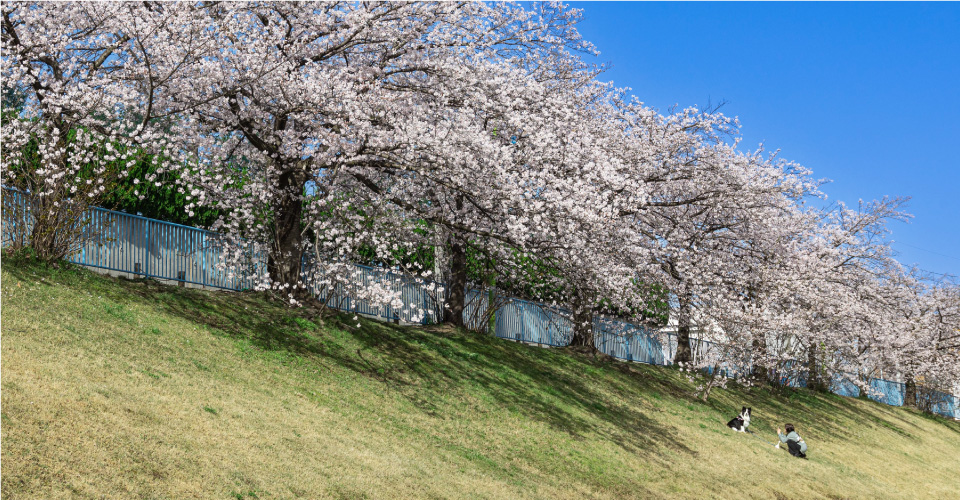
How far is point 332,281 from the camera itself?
16.6m

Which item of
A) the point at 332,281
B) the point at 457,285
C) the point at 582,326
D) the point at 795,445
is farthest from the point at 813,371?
the point at 332,281

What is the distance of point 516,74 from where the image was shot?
17.0 metres

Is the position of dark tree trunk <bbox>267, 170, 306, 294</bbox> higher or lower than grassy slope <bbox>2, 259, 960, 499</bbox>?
higher

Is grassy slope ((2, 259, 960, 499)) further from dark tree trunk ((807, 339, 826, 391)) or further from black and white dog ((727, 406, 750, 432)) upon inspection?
dark tree trunk ((807, 339, 826, 391))

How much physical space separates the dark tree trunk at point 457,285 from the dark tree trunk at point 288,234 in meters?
5.17

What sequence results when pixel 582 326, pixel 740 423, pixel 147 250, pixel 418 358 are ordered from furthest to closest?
pixel 582 326 → pixel 740 423 → pixel 418 358 → pixel 147 250

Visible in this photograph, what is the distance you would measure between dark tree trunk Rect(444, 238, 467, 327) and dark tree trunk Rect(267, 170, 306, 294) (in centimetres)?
517

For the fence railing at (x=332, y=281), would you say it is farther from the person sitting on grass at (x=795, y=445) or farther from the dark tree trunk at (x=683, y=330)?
the person sitting on grass at (x=795, y=445)

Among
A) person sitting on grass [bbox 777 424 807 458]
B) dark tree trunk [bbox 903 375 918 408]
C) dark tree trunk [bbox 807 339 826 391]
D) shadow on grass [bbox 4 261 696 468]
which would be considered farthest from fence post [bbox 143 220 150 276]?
dark tree trunk [bbox 903 375 918 408]

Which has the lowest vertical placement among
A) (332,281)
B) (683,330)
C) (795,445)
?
(795,445)

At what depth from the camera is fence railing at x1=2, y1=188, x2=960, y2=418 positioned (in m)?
15.5

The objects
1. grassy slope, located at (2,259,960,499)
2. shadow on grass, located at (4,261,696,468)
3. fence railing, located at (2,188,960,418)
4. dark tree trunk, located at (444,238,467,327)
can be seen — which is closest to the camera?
grassy slope, located at (2,259,960,499)

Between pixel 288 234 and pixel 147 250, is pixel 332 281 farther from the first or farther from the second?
pixel 147 250

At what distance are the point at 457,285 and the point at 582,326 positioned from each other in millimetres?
5403
